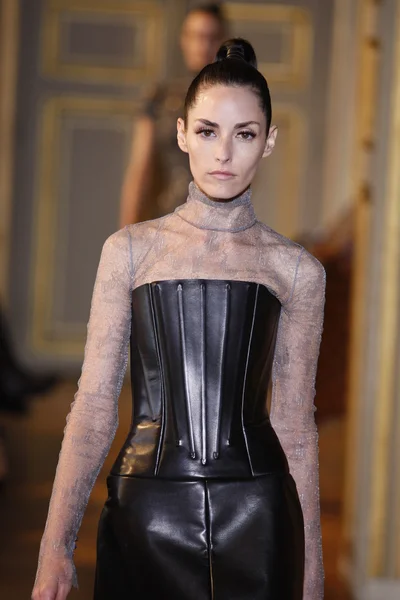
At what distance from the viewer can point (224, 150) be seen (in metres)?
1.34

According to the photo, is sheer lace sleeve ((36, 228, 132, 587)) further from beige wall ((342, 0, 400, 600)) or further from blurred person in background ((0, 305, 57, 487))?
blurred person in background ((0, 305, 57, 487))

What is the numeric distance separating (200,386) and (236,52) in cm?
43

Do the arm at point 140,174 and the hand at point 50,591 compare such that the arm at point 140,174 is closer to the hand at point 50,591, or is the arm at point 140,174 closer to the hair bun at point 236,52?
the hair bun at point 236,52

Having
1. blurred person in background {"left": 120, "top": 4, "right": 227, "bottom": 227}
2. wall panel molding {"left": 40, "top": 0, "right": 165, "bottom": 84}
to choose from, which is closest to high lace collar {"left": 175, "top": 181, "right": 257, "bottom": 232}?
blurred person in background {"left": 120, "top": 4, "right": 227, "bottom": 227}

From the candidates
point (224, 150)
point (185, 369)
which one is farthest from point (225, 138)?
point (185, 369)

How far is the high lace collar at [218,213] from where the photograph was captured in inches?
55.2

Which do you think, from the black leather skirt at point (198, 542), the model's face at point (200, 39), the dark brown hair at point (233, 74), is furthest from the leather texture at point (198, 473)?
the model's face at point (200, 39)

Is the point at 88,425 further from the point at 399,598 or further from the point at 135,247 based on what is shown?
the point at 399,598

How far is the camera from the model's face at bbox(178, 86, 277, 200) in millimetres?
1350

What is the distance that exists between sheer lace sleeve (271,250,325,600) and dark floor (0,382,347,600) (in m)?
1.50

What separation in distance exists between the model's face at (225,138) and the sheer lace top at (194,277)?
0.04m

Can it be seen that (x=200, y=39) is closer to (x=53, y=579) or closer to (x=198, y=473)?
(x=198, y=473)

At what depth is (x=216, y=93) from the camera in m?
1.35

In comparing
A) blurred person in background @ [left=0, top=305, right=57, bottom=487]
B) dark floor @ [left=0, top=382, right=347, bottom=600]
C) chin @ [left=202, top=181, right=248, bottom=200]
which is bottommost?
dark floor @ [left=0, top=382, right=347, bottom=600]
